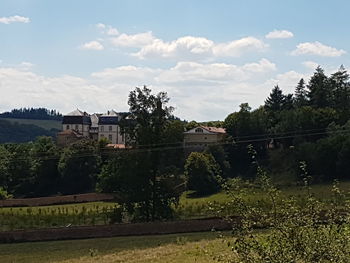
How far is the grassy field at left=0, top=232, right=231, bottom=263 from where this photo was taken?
65.5ft

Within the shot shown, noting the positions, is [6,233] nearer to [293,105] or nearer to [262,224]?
[262,224]

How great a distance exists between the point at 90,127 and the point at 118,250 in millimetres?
104115

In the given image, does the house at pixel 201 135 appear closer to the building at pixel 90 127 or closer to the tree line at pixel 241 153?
the tree line at pixel 241 153

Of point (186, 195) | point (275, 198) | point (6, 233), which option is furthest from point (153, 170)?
point (275, 198)

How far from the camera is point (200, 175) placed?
221 feet

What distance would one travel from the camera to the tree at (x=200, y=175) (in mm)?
67188

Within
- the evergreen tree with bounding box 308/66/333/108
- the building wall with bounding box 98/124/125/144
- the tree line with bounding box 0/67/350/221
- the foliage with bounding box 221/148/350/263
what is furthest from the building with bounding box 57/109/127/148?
the foliage with bounding box 221/148/350/263

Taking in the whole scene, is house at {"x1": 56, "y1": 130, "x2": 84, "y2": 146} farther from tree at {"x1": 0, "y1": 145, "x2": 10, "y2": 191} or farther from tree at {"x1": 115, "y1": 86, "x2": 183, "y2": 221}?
tree at {"x1": 115, "y1": 86, "x2": 183, "y2": 221}

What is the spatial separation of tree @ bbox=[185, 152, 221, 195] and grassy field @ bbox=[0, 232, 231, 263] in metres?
37.1

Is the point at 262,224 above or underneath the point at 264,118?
underneath

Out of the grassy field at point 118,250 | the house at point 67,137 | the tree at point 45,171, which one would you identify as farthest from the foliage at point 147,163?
the house at point 67,137

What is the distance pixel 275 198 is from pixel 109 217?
110ft

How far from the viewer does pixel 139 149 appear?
40656 mm

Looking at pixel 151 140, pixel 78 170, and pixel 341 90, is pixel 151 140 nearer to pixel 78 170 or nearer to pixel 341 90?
pixel 78 170
